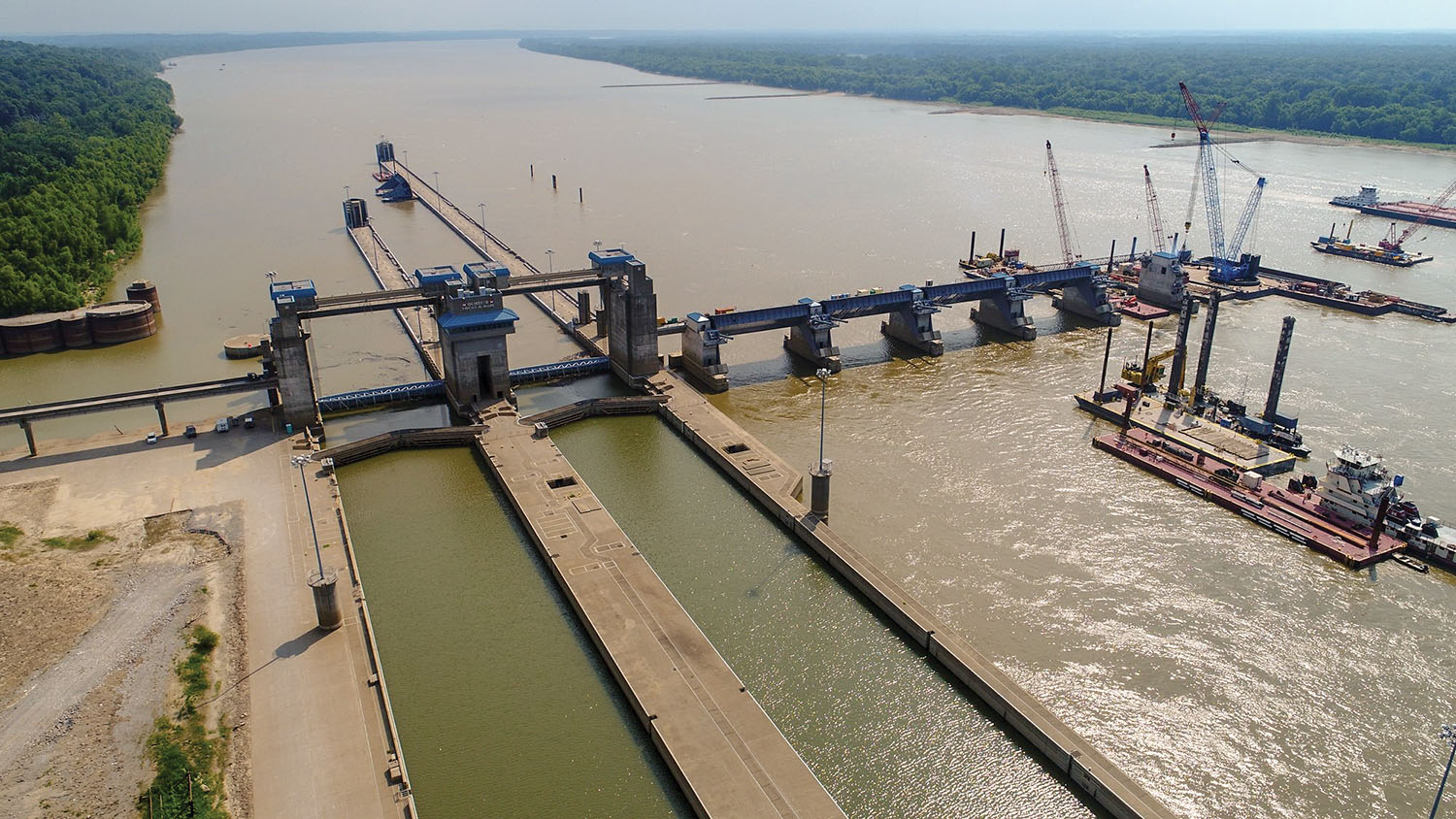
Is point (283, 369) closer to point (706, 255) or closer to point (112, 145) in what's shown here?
point (706, 255)

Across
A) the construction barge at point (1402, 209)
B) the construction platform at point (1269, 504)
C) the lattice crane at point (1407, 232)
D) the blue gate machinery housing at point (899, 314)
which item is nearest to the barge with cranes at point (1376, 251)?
the lattice crane at point (1407, 232)

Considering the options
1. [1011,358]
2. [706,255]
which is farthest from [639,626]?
[706,255]

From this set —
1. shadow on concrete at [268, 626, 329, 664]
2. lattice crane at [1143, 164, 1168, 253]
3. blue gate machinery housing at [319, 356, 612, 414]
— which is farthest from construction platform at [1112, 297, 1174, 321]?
shadow on concrete at [268, 626, 329, 664]

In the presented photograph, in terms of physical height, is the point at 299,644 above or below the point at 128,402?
below

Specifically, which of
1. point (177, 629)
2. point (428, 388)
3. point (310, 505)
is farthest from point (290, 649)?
point (428, 388)

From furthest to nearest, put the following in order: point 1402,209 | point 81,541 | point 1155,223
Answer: point 1402,209 < point 1155,223 < point 81,541

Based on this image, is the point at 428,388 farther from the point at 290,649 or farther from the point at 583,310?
the point at 290,649
